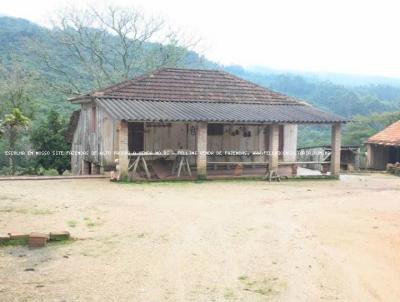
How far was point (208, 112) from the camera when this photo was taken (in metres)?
17.7

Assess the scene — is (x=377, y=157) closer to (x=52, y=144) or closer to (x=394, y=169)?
(x=394, y=169)

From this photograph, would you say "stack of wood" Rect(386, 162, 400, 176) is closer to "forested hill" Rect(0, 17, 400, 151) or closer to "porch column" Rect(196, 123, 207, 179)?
"forested hill" Rect(0, 17, 400, 151)

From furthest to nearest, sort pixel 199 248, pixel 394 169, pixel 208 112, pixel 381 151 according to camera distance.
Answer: pixel 381 151
pixel 394 169
pixel 208 112
pixel 199 248

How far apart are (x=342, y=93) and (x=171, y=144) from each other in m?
54.2

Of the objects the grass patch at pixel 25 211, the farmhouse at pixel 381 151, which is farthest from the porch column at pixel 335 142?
the grass patch at pixel 25 211

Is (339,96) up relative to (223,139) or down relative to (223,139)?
up

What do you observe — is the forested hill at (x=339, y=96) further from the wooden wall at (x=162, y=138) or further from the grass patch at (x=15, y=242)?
the grass patch at (x=15, y=242)

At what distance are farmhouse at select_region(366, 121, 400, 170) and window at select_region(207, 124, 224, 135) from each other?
1290 cm

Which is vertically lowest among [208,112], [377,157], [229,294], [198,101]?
[229,294]

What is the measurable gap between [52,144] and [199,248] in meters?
19.6

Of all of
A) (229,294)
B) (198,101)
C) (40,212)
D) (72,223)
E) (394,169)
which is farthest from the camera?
(394,169)

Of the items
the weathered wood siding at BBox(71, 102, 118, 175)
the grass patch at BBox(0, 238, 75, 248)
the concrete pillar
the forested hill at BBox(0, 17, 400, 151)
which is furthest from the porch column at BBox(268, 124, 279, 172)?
the forested hill at BBox(0, 17, 400, 151)

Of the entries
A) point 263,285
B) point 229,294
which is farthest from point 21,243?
point 263,285

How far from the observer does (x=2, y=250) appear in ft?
23.7
